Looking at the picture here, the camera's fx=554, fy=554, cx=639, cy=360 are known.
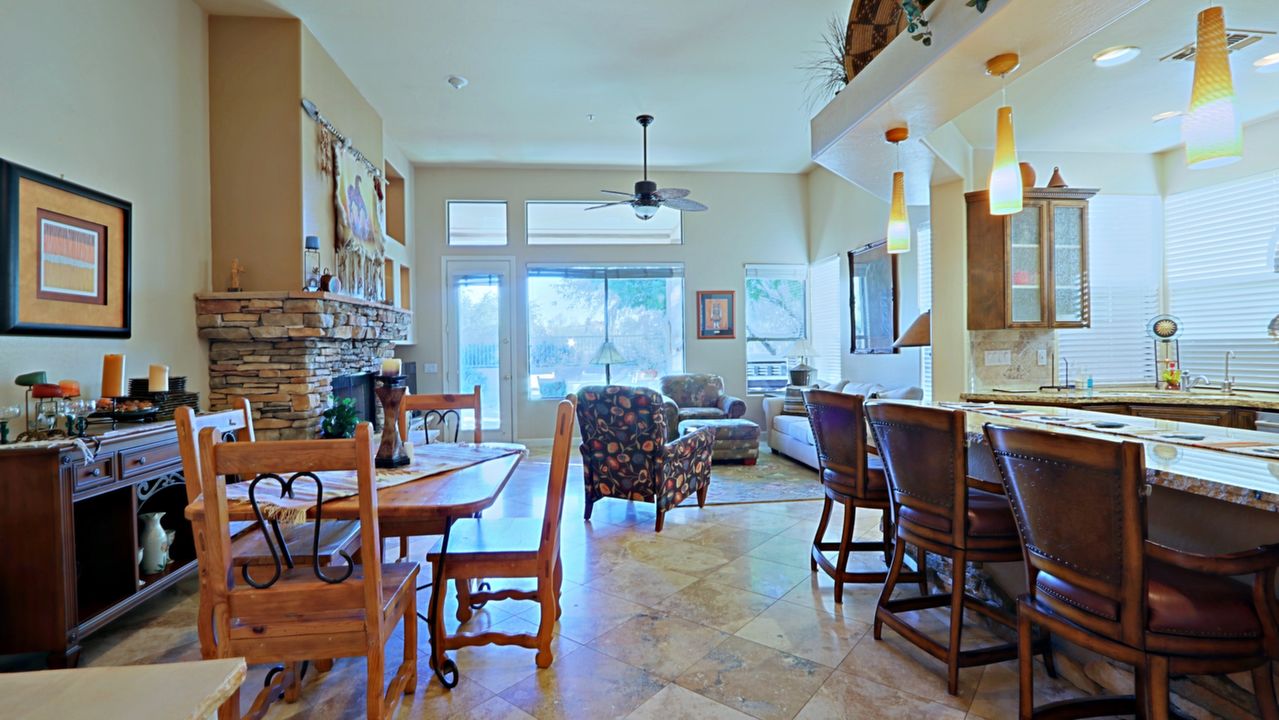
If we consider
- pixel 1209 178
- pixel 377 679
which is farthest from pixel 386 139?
pixel 1209 178

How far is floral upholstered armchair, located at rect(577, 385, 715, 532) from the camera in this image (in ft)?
12.2

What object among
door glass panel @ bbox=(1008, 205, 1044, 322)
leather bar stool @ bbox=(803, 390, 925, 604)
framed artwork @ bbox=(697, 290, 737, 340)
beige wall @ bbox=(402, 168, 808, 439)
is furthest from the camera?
framed artwork @ bbox=(697, 290, 737, 340)

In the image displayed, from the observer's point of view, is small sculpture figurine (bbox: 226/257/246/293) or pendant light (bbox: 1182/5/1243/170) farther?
small sculpture figurine (bbox: 226/257/246/293)

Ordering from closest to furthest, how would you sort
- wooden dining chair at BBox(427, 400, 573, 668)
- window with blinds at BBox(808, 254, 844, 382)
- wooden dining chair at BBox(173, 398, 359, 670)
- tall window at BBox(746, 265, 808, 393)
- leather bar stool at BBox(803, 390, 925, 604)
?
1. wooden dining chair at BBox(173, 398, 359, 670)
2. wooden dining chair at BBox(427, 400, 573, 668)
3. leather bar stool at BBox(803, 390, 925, 604)
4. window with blinds at BBox(808, 254, 844, 382)
5. tall window at BBox(746, 265, 808, 393)

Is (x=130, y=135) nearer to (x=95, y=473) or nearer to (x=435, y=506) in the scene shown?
(x=95, y=473)

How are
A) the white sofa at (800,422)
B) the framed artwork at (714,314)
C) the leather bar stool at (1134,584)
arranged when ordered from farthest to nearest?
the framed artwork at (714,314) → the white sofa at (800,422) → the leather bar stool at (1134,584)

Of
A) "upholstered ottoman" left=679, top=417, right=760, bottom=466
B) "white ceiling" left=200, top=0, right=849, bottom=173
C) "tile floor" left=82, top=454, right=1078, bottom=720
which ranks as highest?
"white ceiling" left=200, top=0, right=849, bottom=173

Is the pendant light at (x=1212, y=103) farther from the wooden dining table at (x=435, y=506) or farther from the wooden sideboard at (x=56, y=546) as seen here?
the wooden sideboard at (x=56, y=546)

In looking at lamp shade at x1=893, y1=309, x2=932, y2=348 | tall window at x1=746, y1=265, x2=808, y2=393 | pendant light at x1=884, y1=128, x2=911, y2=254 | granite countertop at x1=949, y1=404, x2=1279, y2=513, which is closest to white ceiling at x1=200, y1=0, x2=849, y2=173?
pendant light at x1=884, y1=128, x2=911, y2=254

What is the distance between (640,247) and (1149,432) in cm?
555

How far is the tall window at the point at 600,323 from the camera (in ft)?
22.8

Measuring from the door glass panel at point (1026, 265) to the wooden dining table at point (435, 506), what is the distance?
373 centimetres

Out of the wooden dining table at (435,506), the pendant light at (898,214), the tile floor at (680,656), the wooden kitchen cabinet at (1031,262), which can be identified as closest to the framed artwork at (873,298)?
the wooden kitchen cabinet at (1031,262)

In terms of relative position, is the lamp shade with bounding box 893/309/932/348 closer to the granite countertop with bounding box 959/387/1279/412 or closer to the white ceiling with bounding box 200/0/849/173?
the granite countertop with bounding box 959/387/1279/412
